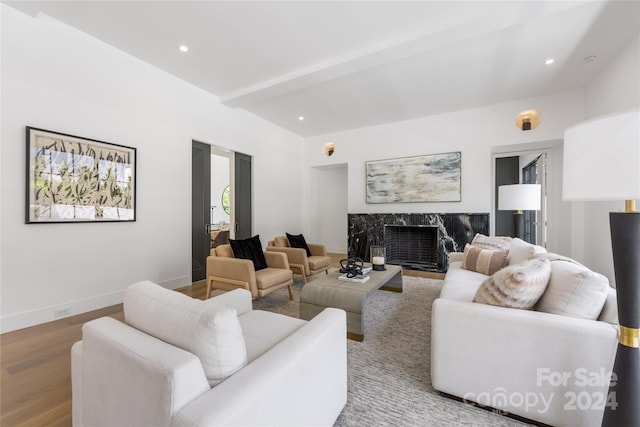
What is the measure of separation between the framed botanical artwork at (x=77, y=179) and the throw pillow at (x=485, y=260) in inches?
164

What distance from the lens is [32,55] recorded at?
253cm

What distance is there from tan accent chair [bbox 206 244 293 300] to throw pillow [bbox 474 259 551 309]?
2.18m

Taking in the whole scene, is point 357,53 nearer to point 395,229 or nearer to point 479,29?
point 479,29

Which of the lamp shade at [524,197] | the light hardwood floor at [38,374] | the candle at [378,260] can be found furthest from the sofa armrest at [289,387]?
the lamp shade at [524,197]

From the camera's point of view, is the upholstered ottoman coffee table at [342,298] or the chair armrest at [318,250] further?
the chair armrest at [318,250]

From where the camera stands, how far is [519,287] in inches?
58.4

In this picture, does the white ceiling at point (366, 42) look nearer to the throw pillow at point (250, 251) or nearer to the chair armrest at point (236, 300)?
the throw pillow at point (250, 251)

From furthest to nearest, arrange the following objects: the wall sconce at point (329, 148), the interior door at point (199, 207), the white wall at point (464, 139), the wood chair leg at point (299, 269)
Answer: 1. the wall sconce at point (329, 148)
2. the white wall at point (464, 139)
3. the interior door at point (199, 207)
4. the wood chair leg at point (299, 269)

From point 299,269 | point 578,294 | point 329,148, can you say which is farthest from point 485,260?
point 329,148

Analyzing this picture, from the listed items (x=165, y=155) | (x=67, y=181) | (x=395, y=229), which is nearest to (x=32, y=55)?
(x=67, y=181)

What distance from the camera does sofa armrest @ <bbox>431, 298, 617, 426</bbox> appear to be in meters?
1.27

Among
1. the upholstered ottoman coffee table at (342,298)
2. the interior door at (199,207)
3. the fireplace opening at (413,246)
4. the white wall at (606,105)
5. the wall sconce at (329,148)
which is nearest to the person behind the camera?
the upholstered ottoman coffee table at (342,298)

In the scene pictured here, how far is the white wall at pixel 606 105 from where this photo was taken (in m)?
2.82

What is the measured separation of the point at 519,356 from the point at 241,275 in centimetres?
252
